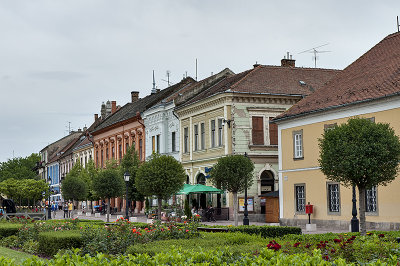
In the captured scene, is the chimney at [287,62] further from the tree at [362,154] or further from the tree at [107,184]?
the tree at [362,154]

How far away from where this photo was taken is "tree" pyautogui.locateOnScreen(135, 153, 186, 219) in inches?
1404

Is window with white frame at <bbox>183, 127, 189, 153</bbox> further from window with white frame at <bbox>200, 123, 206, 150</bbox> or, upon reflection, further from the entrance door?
the entrance door

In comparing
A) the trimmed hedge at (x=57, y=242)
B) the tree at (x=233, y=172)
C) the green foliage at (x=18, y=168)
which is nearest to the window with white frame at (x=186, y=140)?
the tree at (x=233, y=172)

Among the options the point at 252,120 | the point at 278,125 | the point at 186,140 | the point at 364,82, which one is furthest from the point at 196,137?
the point at 364,82

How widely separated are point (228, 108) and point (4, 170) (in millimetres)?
94343

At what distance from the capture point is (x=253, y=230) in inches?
768

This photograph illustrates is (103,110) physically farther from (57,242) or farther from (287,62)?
(57,242)

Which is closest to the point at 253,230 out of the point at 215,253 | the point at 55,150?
the point at 215,253

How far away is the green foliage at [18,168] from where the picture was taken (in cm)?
11675

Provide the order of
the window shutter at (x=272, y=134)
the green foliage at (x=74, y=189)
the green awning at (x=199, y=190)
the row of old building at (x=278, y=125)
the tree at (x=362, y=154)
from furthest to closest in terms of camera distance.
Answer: the green foliage at (x=74, y=189)
the window shutter at (x=272, y=134)
the green awning at (x=199, y=190)
the row of old building at (x=278, y=125)
the tree at (x=362, y=154)

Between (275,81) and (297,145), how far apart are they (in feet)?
30.3

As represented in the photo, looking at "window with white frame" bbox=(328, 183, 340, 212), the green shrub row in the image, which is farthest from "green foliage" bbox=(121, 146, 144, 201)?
the green shrub row

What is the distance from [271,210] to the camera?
36500 millimetres

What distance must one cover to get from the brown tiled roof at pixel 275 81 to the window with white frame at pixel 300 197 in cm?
881
